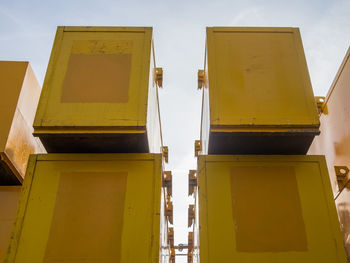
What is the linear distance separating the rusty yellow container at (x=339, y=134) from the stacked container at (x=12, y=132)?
418 cm

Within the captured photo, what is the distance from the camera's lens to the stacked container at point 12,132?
14.5 ft

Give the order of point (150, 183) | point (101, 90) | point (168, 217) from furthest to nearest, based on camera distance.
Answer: point (168, 217) < point (101, 90) < point (150, 183)

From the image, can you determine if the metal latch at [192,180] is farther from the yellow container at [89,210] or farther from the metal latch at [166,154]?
the metal latch at [166,154]

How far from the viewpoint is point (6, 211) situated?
4.55 meters

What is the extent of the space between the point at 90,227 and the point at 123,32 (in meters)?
2.32

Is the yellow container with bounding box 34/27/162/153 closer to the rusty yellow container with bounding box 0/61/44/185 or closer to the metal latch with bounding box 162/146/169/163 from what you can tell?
the rusty yellow container with bounding box 0/61/44/185

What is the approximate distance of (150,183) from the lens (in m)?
3.45

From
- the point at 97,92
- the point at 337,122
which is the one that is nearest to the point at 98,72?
the point at 97,92

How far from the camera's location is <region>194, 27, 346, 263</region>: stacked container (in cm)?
318

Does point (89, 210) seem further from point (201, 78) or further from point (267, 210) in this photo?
point (201, 78)

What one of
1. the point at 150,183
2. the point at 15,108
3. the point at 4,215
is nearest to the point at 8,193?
the point at 4,215

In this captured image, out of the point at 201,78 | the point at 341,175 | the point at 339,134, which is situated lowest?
the point at 341,175

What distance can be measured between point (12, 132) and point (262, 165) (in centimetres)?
313

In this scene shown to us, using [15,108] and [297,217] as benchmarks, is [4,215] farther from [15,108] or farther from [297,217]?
[297,217]
